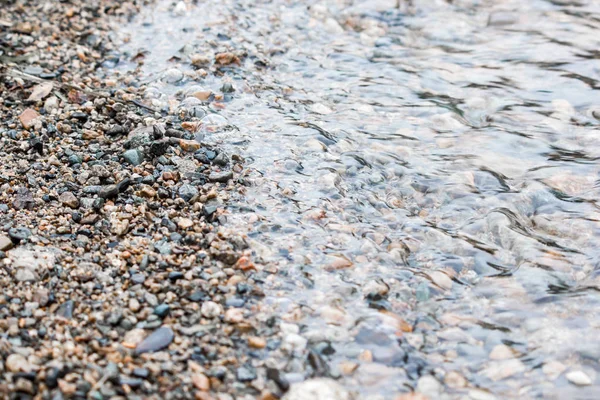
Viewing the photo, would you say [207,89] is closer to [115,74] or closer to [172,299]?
[115,74]

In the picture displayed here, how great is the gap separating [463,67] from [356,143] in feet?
5.66

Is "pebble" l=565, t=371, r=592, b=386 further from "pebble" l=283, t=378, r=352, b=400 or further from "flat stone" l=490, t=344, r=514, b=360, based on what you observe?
"pebble" l=283, t=378, r=352, b=400

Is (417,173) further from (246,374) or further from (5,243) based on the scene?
(5,243)

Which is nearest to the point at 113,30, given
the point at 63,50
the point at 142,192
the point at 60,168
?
the point at 63,50

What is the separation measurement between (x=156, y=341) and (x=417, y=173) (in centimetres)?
218

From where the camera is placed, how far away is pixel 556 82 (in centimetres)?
546

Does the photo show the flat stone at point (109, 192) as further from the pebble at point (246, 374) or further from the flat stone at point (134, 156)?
the pebble at point (246, 374)

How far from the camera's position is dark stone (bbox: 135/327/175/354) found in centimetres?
290

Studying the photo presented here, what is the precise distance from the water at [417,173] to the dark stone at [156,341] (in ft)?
1.80

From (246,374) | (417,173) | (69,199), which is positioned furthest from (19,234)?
(417,173)

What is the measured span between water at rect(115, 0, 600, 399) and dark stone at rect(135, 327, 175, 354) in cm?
55

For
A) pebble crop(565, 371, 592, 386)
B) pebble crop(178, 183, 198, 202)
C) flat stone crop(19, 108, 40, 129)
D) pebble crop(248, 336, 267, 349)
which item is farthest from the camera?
flat stone crop(19, 108, 40, 129)

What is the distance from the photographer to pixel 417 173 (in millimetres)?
4320

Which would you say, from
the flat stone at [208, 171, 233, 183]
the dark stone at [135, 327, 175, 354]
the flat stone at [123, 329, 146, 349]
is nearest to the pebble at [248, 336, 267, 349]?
the dark stone at [135, 327, 175, 354]
